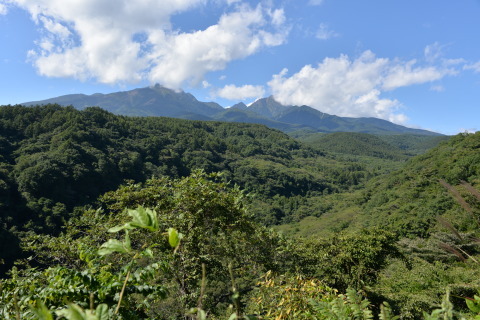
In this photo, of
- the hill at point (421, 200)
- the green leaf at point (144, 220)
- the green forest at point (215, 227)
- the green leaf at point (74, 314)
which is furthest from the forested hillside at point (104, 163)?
the hill at point (421, 200)

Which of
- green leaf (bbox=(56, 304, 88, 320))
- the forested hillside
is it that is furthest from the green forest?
the forested hillside

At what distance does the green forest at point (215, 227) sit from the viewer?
2078mm

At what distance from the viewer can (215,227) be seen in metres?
7.83

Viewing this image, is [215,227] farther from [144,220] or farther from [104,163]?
[104,163]

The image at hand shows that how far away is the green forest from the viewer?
81.8 inches

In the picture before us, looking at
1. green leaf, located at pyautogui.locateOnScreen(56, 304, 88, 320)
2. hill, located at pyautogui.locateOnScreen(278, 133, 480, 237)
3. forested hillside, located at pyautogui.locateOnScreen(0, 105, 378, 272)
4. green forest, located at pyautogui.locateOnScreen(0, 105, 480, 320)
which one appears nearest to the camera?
green leaf, located at pyautogui.locateOnScreen(56, 304, 88, 320)

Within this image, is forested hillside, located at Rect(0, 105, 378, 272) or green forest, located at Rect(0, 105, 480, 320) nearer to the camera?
green forest, located at Rect(0, 105, 480, 320)

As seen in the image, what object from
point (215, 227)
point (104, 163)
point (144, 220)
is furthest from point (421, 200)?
point (104, 163)

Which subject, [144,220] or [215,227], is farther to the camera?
[215,227]

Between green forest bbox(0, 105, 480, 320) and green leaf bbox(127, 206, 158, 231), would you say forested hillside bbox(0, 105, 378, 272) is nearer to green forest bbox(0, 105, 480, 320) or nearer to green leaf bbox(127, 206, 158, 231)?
green forest bbox(0, 105, 480, 320)

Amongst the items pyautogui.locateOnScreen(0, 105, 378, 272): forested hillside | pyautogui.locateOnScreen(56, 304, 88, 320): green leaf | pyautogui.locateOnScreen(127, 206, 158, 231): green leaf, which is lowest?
pyautogui.locateOnScreen(0, 105, 378, 272): forested hillside

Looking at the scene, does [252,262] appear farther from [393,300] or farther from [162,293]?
[162,293]

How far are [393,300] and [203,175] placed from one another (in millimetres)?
7983

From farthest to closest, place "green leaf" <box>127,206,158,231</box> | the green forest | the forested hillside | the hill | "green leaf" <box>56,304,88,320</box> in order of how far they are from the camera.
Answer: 1. the forested hillside
2. the hill
3. the green forest
4. "green leaf" <box>127,206,158,231</box>
5. "green leaf" <box>56,304,88,320</box>
